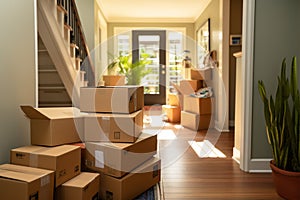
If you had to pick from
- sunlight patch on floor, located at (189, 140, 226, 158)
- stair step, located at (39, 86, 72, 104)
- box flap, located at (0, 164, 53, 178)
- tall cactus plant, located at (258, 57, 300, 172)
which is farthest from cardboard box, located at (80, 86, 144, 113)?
stair step, located at (39, 86, 72, 104)

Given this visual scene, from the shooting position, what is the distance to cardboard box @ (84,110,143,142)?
6.72 feet

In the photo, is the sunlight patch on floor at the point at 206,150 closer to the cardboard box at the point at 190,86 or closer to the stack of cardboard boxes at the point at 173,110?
the cardboard box at the point at 190,86

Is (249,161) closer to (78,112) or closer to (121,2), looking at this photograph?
(78,112)

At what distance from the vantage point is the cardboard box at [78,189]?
1763 millimetres

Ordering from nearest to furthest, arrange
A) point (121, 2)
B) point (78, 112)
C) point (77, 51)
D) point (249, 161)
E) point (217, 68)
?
point (78, 112)
point (249, 161)
point (77, 51)
point (217, 68)
point (121, 2)

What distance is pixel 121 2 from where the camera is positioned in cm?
585

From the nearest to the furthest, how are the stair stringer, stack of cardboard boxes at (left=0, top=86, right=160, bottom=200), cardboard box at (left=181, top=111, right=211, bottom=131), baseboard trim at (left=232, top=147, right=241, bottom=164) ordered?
stack of cardboard boxes at (left=0, top=86, right=160, bottom=200)
the stair stringer
baseboard trim at (left=232, top=147, right=241, bottom=164)
cardboard box at (left=181, top=111, right=211, bottom=131)

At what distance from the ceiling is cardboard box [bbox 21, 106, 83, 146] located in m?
4.25

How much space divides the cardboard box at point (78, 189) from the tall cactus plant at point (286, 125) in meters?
1.41

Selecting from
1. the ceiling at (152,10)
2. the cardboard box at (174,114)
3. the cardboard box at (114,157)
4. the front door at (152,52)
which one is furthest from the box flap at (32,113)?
the front door at (152,52)

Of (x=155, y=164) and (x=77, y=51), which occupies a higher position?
(x=77, y=51)

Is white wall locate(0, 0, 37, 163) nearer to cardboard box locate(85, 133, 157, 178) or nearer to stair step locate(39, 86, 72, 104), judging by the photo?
cardboard box locate(85, 133, 157, 178)

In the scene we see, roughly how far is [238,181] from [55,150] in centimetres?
156

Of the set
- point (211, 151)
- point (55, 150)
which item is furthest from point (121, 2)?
point (55, 150)
